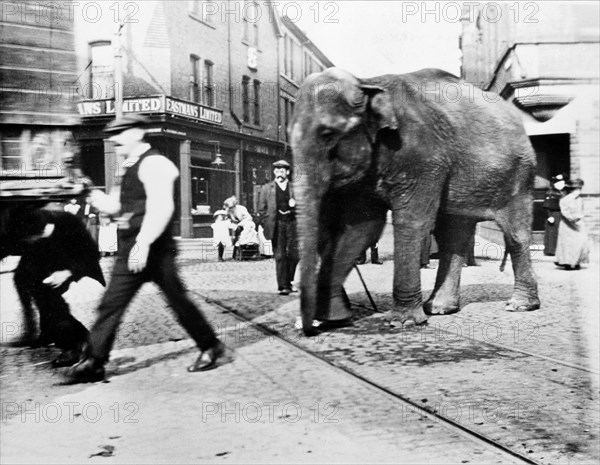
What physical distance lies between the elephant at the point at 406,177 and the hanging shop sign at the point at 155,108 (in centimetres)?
21

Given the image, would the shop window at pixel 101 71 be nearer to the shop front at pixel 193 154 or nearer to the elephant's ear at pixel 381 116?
the shop front at pixel 193 154

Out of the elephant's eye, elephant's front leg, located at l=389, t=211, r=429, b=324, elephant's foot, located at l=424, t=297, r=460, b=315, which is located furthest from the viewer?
elephant's foot, located at l=424, t=297, r=460, b=315

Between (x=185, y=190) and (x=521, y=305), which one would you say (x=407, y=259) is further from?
(x=185, y=190)

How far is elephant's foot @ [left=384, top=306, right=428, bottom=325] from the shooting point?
129cm

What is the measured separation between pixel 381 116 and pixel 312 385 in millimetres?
577

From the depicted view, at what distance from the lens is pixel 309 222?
115 cm

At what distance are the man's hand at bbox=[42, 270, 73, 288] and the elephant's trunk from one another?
0.44m

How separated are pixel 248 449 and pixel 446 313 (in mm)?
521

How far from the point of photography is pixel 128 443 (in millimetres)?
1237

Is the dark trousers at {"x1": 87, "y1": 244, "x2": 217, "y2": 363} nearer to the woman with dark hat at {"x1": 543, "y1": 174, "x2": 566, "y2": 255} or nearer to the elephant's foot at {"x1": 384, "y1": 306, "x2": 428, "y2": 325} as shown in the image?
the elephant's foot at {"x1": 384, "y1": 306, "x2": 428, "y2": 325}

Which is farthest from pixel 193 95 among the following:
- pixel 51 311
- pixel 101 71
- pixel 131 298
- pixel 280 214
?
pixel 51 311

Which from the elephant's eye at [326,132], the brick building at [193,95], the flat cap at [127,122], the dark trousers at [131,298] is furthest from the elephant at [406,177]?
the flat cap at [127,122]

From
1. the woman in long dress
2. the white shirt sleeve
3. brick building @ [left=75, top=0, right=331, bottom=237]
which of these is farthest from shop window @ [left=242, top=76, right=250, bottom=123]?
the woman in long dress

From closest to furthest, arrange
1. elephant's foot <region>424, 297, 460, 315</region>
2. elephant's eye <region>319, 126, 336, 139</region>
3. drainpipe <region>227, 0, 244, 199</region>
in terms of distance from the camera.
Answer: drainpipe <region>227, 0, 244, 199</region>
elephant's eye <region>319, 126, 336, 139</region>
elephant's foot <region>424, 297, 460, 315</region>
